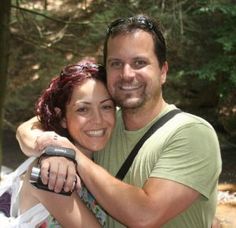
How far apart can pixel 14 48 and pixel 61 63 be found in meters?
2.55

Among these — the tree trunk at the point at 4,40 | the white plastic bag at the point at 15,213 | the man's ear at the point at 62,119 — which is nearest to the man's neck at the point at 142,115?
the man's ear at the point at 62,119

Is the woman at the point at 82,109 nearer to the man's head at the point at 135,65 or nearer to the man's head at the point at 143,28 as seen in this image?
the man's head at the point at 135,65

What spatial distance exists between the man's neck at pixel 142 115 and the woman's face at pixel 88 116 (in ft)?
0.44

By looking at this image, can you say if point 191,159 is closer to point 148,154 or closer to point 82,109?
point 148,154

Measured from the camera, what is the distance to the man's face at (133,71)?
2.47 meters

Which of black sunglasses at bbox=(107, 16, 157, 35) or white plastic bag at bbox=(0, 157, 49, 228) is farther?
black sunglasses at bbox=(107, 16, 157, 35)

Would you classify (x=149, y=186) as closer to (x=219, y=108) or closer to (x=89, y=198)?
(x=89, y=198)

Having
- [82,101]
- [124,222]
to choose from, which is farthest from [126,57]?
[124,222]

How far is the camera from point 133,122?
8.29ft

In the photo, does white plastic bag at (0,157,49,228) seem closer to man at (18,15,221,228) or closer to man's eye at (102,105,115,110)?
man at (18,15,221,228)

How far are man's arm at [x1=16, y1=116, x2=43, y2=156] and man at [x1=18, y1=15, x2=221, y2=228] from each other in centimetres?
A: 32

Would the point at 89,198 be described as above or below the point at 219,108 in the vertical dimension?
above

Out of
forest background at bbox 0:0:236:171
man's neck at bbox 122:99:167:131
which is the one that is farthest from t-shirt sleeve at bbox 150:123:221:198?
forest background at bbox 0:0:236:171

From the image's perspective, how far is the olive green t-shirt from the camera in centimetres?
219
